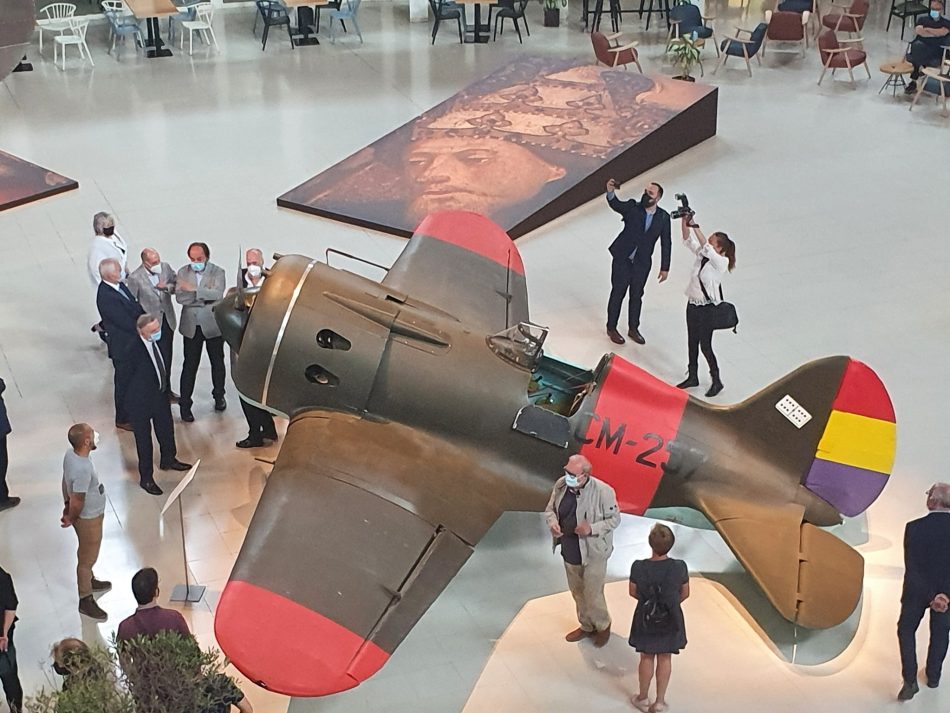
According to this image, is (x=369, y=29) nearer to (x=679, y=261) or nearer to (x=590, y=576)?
(x=679, y=261)

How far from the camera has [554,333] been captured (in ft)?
36.2

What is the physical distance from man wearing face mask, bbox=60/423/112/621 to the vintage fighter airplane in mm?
1084

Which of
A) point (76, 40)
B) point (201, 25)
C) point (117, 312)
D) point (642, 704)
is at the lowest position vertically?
point (642, 704)

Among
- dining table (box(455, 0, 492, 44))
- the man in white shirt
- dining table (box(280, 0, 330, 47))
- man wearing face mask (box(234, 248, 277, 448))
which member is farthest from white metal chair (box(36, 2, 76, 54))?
man wearing face mask (box(234, 248, 277, 448))

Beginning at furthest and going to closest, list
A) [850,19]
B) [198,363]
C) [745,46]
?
1. [850,19]
2. [745,46]
3. [198,363]

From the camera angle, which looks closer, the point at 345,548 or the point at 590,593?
the point at 345,548

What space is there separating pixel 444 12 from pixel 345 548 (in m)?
14.7

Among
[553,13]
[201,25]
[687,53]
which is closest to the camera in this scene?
[687,53]

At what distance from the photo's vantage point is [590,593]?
7.38 meters

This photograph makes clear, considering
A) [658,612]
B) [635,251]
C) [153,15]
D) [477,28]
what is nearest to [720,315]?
[635,251]

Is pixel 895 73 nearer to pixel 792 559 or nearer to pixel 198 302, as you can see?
pixel 198 302

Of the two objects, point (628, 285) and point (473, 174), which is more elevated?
point (473, 174)

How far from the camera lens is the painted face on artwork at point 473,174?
13.0 meters

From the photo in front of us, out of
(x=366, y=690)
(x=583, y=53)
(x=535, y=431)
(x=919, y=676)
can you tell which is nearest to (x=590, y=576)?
(x=535, y=431)
